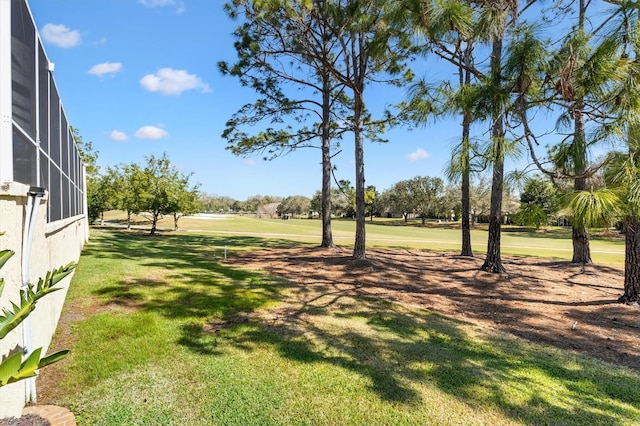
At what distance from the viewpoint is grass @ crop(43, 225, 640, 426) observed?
3.02 meters

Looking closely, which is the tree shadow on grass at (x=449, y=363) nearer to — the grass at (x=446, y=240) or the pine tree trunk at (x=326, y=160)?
the grass at (x=446, y=240)

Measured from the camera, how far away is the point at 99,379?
133 inches

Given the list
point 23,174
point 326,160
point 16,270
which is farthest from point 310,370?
point 326,160

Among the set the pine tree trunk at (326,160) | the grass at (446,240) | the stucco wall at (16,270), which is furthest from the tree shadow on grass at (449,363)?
the pine tree trunk at (326,160)

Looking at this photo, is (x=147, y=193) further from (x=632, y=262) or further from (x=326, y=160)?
(x=632, y=262)

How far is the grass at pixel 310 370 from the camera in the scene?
119 inches

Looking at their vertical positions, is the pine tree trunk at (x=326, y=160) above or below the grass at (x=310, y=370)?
above

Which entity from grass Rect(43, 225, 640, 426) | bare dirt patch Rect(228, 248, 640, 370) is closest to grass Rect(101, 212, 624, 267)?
bare dirt patch Rect(228, 248, 640, 370)

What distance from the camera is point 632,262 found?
6.21 m

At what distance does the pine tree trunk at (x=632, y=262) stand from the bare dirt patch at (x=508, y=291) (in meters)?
0.27

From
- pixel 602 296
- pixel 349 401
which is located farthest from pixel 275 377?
pixel 602 296

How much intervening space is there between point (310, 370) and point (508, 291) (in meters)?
5.74

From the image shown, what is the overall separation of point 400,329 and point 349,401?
211 centimetres

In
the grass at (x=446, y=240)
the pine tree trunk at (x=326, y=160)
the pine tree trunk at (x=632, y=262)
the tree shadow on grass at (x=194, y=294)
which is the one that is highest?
the pine tree trunk at (x=326, y=160)
